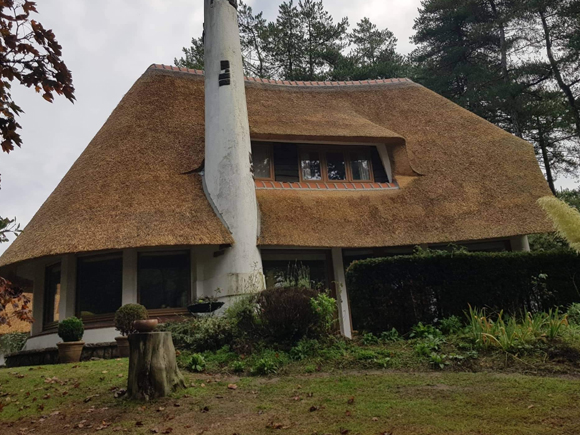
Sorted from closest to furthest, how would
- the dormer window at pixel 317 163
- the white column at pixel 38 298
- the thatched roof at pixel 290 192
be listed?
the thatched roof at pixel 290 192, the white column at pixel 38 298, the dormer window at pixel 317 163

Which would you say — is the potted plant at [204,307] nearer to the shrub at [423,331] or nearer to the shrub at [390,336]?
the shrub at [390,336]

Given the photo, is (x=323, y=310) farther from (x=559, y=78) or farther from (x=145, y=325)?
(x=559, y=78)

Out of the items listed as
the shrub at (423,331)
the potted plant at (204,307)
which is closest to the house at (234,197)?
the potted plant at (204,307)

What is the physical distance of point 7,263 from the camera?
11867 mm

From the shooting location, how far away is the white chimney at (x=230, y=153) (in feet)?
39.9

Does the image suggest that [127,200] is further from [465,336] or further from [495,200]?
[495,200]

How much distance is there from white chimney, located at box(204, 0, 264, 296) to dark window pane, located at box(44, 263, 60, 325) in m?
4.48

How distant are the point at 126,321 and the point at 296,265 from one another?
480cm

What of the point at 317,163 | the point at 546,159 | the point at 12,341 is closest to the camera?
the point at 317,163

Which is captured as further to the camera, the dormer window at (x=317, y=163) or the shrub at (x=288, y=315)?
the dormer window at (x=317, y=163)

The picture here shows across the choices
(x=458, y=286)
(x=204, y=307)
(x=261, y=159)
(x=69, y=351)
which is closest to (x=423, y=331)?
(x=458, y=286)

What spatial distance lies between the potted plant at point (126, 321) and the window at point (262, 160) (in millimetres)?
5911

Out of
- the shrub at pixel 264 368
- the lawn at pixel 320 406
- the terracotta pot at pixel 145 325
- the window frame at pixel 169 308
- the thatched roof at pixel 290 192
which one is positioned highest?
the thatched roof at pixel 290 192

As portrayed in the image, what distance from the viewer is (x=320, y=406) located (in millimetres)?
5512
